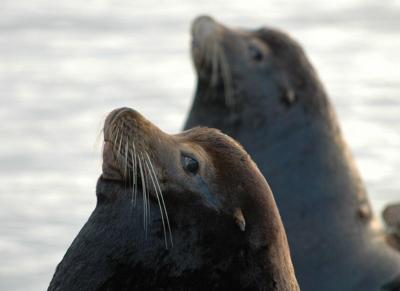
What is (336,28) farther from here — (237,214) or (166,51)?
(237,214)

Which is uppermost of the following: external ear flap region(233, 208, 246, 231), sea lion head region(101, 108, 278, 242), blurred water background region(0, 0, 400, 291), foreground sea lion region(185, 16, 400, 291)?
sea lion head region(101, 108, 278, 242)

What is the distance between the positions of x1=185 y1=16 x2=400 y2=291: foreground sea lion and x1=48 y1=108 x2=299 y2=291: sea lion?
4437 millimetres

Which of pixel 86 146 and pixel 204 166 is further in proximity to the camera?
pixel 86 146

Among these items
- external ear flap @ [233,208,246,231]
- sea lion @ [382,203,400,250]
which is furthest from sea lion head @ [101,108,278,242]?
sea lion @ [382,203,400,250]

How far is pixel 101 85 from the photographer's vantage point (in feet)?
84.5

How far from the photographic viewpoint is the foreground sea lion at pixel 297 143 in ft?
55.0

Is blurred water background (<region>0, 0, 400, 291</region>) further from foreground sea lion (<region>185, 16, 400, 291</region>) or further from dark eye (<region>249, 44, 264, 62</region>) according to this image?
dark eye (<region>249, 44, 264, 62</region>)

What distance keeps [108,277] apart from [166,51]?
15802 millimetres

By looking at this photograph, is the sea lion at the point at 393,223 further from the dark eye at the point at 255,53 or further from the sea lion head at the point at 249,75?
the dark eye at the point at 255,53

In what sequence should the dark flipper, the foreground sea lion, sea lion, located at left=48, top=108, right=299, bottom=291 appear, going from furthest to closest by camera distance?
the foreground sea lion < the dark flipper < sea lion, located at left=48, top=108, right=299, bottom=291

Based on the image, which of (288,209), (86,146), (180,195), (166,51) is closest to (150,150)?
(180,195)

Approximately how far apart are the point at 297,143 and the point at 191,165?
234 inches

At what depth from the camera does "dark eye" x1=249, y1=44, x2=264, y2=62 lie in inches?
731

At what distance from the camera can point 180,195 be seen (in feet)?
39.2
